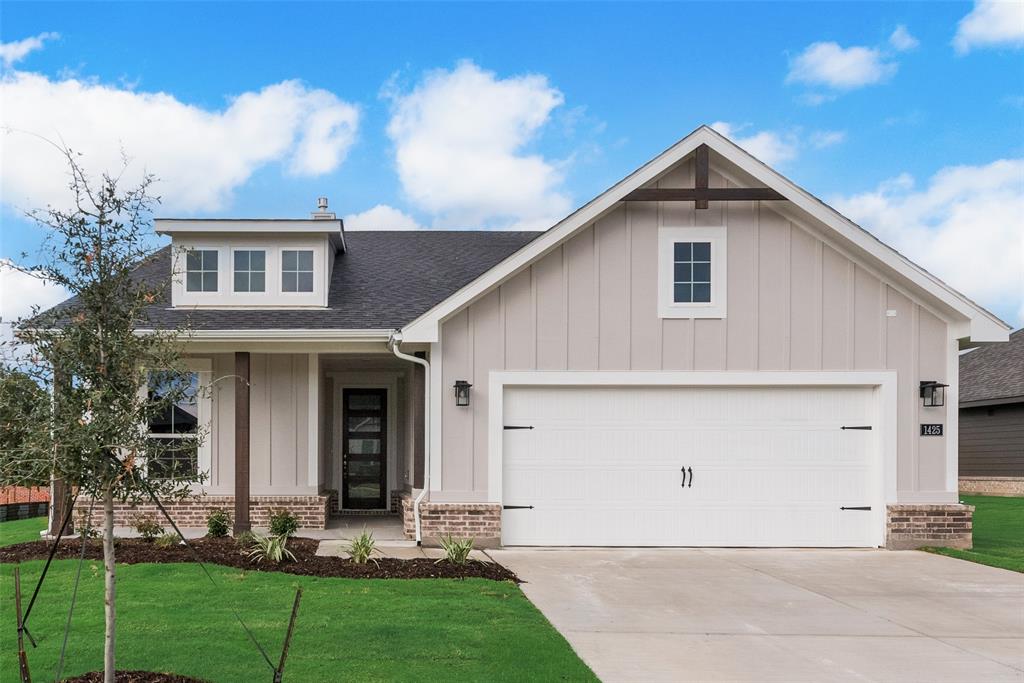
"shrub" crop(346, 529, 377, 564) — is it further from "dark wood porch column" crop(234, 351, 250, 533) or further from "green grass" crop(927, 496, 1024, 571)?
"green grass" crop(927, 496, 1024, 571)

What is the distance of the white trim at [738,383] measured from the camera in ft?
37.5

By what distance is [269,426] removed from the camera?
1312cm

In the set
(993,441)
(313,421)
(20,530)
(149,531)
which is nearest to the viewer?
(149,531)

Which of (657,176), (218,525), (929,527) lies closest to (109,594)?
(218,525)

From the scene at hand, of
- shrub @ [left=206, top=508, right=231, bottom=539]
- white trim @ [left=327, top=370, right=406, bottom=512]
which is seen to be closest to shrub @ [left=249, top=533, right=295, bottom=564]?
shrub @ [left=206, top=508, right=231, bottom=539]

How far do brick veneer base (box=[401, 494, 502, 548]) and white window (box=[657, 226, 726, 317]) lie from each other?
3.46 m

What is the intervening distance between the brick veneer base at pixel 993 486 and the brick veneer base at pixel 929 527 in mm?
12152

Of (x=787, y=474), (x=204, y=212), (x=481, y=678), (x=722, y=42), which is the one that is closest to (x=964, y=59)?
(x=722, y=42)

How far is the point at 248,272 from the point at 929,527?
10510 mm

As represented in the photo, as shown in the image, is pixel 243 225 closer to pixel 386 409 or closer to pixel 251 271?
pixel 251 271

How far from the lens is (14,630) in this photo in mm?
6746

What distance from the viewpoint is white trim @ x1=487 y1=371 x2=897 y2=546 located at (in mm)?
11430

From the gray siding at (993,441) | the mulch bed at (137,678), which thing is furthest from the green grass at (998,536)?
the mulch bed at (137,678)

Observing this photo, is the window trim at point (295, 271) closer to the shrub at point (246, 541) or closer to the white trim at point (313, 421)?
the white trim at point (313, 421)
